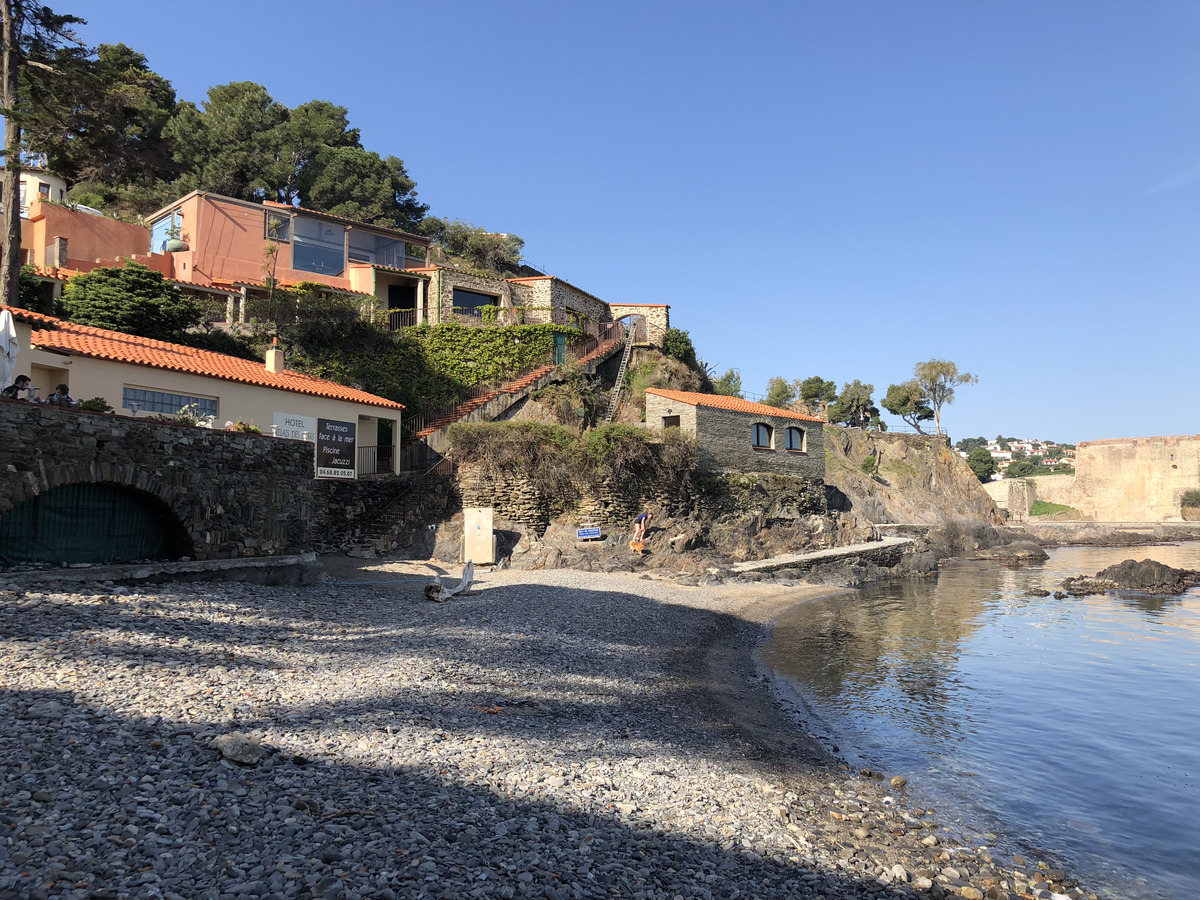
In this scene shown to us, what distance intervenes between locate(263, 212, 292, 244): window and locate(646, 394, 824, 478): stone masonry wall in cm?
1979

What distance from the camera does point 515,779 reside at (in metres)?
7.71

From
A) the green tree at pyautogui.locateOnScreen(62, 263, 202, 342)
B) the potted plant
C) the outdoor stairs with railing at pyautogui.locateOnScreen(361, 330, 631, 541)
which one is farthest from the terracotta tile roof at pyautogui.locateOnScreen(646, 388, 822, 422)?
the potted plant

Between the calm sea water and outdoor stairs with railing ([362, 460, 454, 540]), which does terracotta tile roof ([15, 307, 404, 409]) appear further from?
the calm sea water

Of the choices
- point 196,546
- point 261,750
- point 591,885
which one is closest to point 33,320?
point 196,546

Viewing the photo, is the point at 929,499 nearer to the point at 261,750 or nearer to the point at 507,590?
the point at 507,590

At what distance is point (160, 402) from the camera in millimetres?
19578

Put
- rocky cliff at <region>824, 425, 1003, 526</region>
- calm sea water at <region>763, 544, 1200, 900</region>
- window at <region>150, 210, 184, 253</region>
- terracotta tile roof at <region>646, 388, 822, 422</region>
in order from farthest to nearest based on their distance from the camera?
rocky cliff at <region>824, 425, 1003, 526</region>
window at <region>150, 210, 184, 253</region>
terracotta tile roof at <region>646, 388, 822, 422</region>
calm sea water at <region>763, 544, 1200, 900</region>

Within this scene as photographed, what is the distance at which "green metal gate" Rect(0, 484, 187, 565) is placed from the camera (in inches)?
490

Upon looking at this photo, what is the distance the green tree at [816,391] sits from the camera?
259ft

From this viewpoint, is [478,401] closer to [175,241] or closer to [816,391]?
[175,241]

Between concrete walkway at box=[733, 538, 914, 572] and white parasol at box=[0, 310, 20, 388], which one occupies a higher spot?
white parasol at box=[0, 310, 20, 388]

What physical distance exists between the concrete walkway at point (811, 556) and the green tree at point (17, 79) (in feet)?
87.2

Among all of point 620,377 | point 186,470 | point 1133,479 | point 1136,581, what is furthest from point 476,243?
point 1133,479

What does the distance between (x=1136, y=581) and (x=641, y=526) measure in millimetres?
22671
